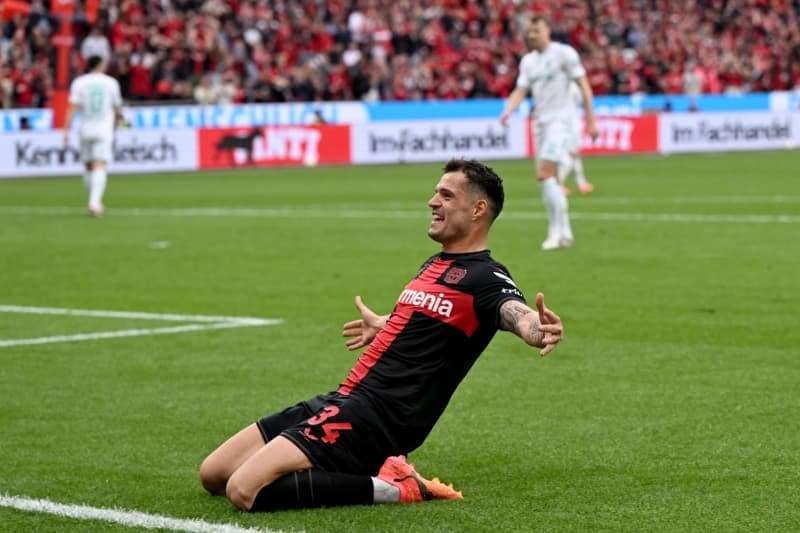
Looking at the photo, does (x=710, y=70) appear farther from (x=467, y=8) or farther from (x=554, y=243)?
(x=554, y=243)

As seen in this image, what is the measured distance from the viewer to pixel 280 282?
1468 cm

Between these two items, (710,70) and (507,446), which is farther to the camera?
(710,70)

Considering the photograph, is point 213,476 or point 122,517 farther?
point 213,476

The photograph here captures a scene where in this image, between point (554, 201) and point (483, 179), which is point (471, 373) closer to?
point (483, 179)

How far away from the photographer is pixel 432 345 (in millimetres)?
6344

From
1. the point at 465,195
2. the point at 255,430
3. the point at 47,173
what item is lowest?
the point at 47,173

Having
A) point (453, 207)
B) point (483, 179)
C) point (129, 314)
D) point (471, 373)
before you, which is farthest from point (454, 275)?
point (129, 314)

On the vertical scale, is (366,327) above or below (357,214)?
above

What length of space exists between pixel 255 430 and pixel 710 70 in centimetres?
4772

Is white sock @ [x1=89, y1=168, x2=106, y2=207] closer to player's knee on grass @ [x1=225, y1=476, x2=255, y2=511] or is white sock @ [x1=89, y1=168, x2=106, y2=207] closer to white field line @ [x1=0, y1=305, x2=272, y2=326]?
white field line @ [x1=0, y1=305, x2=272, y2=326]

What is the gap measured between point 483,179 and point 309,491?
57.1 inches

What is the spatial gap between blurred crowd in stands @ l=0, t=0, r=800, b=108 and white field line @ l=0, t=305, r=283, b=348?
26.3 m

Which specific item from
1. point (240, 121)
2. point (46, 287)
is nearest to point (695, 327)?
point (46, 287)

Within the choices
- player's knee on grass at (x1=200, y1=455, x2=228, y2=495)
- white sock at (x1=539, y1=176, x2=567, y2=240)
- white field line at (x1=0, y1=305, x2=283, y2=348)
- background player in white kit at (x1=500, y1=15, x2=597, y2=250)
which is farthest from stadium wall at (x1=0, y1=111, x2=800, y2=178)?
player's knee on grass at (x1=200, y1=455, x2=228, y2=495)
